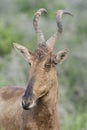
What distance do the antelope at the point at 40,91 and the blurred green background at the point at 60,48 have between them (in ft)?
15.6

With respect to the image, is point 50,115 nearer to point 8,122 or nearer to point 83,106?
point 8,122

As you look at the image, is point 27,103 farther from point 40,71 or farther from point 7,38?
point 7,38

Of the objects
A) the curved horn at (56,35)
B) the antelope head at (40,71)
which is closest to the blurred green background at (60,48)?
the curved horn at (56,35)

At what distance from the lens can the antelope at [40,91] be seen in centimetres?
1656

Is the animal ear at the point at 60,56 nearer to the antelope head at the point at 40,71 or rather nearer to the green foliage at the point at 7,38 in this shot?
the antelope head at the point at 40,71

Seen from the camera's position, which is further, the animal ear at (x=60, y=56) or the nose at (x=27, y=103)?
the animal ear at (x=60, y=56)

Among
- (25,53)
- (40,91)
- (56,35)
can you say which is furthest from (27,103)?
(56,35)

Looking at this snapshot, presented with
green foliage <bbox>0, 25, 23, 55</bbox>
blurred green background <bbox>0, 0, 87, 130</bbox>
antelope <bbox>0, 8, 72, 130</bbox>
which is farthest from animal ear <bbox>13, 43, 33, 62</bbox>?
green foliage <bbox>0, 25, 23, 55</bbox>

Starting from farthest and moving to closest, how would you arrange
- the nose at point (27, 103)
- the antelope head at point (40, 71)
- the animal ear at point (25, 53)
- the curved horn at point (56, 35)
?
the curved horn at point (56, 35), the animal ear at point (25, 53), the antelope head at point (40, 71), the nose at point (27, 103)

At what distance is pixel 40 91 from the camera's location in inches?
658

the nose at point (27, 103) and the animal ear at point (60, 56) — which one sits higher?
the animal ear at point (60, 56)

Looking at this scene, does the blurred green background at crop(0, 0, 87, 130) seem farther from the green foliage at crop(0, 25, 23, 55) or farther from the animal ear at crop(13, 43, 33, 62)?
the animal ear at crop(13, 43, 33, 62)

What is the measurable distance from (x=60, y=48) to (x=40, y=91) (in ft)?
80.7

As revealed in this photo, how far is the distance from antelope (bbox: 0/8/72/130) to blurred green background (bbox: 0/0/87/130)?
15.6 ft
